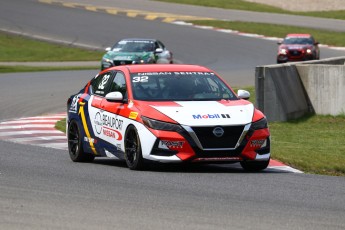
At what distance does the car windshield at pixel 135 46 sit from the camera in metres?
34.7

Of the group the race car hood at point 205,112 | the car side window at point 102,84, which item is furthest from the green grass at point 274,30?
the race car hood at point 205,112

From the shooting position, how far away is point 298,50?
43781 mm

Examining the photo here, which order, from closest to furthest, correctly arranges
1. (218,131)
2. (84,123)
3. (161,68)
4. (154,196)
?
(154,196), (218,131), (161,68), (84,123)

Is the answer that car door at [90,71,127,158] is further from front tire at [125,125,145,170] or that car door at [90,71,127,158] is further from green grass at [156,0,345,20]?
green grass at [156,0,345,20]

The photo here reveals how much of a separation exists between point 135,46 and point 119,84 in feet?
68.8

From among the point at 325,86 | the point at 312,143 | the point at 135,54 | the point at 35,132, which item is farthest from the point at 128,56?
the point at 312,143

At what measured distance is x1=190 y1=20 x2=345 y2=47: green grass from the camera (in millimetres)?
53831

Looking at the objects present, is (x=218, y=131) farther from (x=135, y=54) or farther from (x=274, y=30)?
(x=274, y=30)

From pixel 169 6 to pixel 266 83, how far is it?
44.5 m

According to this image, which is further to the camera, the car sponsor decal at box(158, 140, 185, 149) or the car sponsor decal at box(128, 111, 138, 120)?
the car sponsor decal at box(128, 111, 138, 120)

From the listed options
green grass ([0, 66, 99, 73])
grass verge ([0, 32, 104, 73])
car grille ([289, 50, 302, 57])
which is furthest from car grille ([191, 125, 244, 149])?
car grille ([289, 50, 302, 57])

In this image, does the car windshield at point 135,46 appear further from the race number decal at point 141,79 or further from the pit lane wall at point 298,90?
the race number decal at point 141,79

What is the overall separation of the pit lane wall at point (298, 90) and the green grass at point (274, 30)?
30.3m

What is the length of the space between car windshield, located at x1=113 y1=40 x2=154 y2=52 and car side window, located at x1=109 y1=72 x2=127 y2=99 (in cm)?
2039
